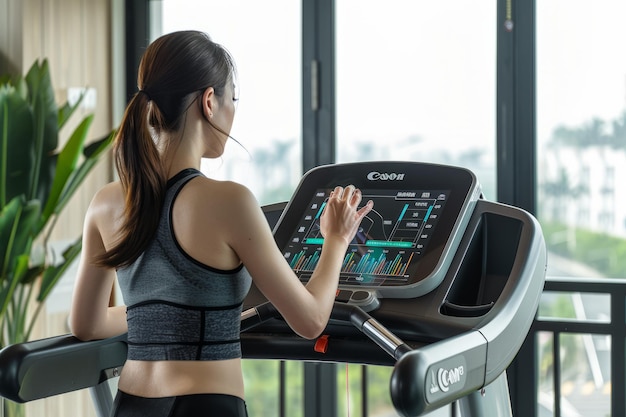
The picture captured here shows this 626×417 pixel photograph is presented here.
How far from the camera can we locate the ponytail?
1430mm

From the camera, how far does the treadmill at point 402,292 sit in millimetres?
1544

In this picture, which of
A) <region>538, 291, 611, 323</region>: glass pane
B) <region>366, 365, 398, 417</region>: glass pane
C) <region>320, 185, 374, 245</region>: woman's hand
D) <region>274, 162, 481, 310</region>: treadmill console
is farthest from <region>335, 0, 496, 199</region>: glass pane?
<region>320, 185, 374, 245</region>: woman's hand

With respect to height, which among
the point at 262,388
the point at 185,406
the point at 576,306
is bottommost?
the point at 262,388

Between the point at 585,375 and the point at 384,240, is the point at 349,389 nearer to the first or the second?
the point at 585,375

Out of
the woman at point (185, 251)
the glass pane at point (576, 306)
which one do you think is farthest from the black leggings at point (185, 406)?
the glass pane at point (576, 306)

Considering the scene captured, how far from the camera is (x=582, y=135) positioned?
114 inches

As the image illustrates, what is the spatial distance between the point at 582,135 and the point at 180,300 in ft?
6.23

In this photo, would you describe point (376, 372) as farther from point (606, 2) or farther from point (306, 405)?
point (606, 2)

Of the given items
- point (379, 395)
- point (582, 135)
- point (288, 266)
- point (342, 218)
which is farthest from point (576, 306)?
point (288, 266)

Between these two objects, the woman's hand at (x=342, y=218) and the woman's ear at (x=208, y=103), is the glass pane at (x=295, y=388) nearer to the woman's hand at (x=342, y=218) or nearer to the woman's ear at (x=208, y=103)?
the woman's hand at (x=342, y=218)

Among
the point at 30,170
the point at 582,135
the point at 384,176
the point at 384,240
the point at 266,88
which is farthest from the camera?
the point at 266,88

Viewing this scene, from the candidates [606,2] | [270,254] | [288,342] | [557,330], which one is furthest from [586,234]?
[270,254]

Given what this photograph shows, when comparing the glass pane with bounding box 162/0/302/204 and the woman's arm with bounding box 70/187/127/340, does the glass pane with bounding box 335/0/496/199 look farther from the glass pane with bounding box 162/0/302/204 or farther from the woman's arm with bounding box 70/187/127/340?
the woman's arm with bounding box 70/187/127/340

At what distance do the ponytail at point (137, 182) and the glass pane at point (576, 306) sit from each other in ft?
6.07
